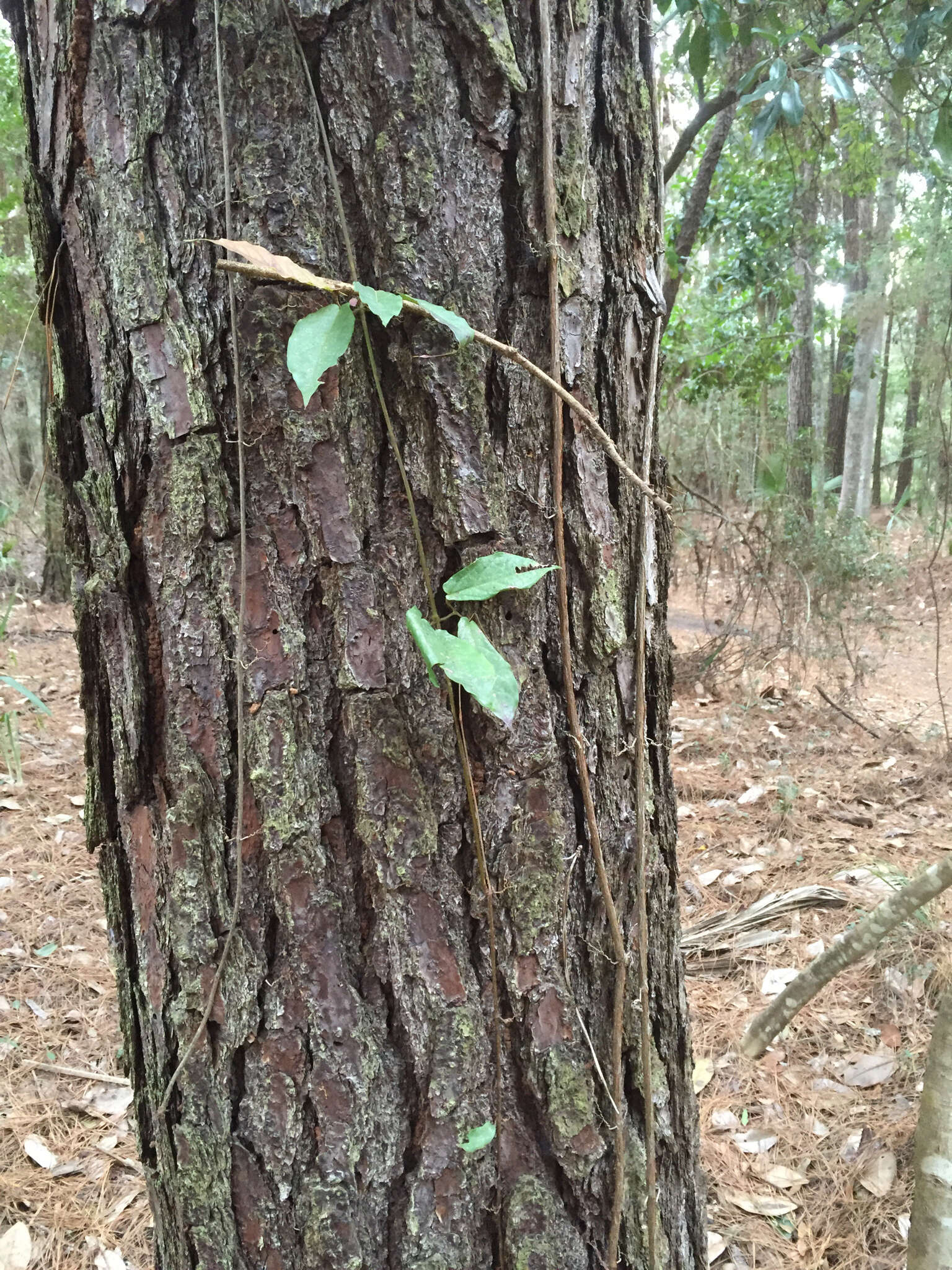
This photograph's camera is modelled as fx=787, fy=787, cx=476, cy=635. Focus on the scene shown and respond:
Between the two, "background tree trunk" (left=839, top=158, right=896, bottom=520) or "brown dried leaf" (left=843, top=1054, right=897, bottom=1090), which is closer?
"brown dried leaf" (left=843, top=1054, right=897, bottom=1090)

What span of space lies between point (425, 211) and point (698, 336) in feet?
29.0

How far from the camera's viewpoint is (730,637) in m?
5.38

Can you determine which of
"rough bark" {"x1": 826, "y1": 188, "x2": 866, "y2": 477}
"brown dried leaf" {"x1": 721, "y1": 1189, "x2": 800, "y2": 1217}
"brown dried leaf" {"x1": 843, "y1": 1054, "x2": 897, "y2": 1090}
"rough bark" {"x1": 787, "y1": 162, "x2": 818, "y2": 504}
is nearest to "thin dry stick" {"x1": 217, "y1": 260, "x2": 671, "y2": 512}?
"brown dried leaf" {"x1": 721, "y1": 1189, "x2": 800, "y2": 1217}

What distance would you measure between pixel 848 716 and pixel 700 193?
3131 mm

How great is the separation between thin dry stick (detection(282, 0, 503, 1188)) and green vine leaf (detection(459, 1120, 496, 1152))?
12 millimetres

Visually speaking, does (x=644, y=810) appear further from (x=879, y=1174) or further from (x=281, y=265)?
(x=879, y=1174)

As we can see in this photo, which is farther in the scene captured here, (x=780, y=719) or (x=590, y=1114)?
(x=780, y=719)

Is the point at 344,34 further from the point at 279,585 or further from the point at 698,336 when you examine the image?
the point at 698,336

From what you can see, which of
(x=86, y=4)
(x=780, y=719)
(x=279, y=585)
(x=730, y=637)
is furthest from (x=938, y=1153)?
(x=730, y=637)

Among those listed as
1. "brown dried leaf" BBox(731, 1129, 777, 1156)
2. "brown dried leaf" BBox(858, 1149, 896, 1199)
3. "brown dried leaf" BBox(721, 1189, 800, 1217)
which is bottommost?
"brown dried leaf" BBox(731, 1129, 777, 1156)

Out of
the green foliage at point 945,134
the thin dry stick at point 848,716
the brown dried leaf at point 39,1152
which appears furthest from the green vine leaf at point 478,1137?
the thin dry stick at point 848,716

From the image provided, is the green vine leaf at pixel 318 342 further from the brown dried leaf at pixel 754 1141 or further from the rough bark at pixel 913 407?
the rough bark at pixel 913 407

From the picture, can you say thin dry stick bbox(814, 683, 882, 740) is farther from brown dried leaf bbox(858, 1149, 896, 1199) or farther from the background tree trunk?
the background tree trunk

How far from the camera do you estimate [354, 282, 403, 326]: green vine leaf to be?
72 centimetres
